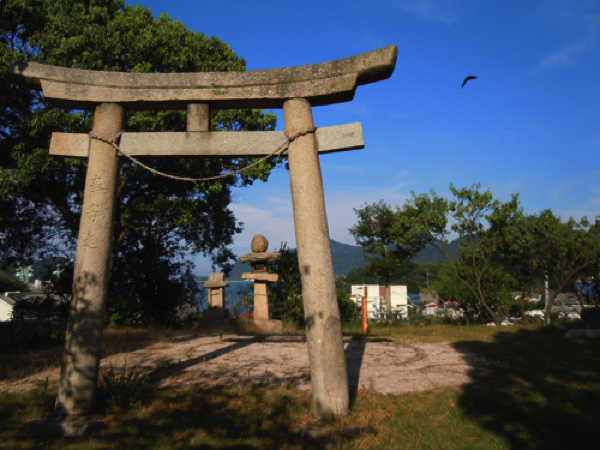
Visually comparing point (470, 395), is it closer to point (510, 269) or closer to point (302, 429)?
point (302, 429)

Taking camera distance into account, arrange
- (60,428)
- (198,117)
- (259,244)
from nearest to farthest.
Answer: (60,428), (198,117), (259,244)

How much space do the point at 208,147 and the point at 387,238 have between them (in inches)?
701

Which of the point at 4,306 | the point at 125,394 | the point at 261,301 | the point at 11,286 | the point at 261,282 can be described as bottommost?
the point at 125,394

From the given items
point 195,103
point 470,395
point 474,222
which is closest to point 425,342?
point 470,395

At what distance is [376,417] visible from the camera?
415 cm

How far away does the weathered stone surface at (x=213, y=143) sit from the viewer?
4562mm

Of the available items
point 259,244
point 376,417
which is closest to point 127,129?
point 259,244

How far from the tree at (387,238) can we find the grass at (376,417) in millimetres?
11409

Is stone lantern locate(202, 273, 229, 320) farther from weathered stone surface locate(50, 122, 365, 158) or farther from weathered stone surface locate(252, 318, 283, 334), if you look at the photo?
weathered stone surface locate(50, 122, 365, 158)

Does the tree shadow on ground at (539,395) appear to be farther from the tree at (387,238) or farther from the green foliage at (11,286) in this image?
the green foliage at (11,286)

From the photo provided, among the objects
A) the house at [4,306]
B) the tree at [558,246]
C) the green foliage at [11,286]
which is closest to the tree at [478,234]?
the tree at [558,246]

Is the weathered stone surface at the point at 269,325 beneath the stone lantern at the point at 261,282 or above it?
beneath

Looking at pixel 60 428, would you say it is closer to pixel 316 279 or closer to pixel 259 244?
pixel 316 279

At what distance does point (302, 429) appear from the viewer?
3.94 meters
